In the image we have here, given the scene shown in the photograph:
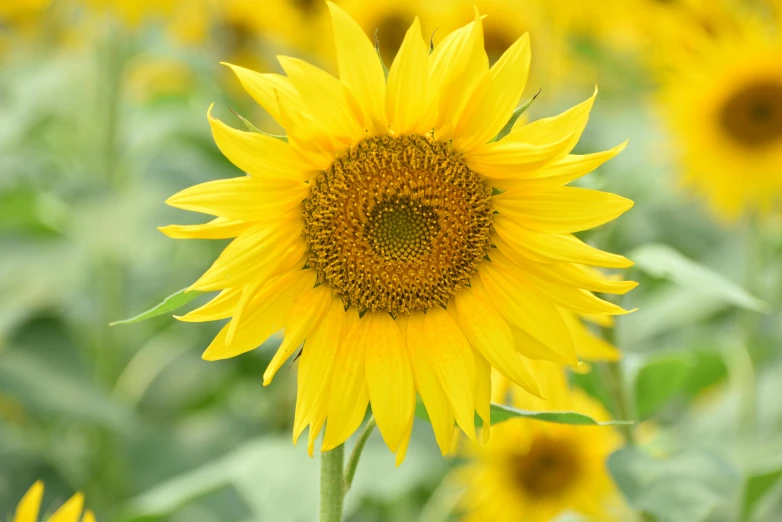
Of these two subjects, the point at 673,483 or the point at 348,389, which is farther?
the point at 673,483

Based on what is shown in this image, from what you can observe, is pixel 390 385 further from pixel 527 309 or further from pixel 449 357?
pixel 527 309

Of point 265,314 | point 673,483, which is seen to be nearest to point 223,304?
point 265,314

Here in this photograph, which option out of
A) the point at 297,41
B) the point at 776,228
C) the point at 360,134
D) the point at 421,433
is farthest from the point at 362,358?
the point at 297,41

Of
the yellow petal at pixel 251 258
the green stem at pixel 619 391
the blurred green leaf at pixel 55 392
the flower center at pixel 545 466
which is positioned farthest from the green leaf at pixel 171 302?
the flower center at pixel 545 466

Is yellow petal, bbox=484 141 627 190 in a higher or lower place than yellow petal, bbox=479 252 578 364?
higher

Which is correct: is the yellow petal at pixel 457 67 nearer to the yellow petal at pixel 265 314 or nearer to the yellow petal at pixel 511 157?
the yellow petal at pixel 511 157

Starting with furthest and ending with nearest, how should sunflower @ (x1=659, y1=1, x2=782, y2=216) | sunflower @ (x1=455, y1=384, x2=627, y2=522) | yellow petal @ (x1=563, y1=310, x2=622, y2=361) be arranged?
sunflower @ (x1=659, y1=1, x2=782, y2=216) < sunflower @ (x1=455, y1=384, x2=627, y2=522) < yellow petal @ (x1=563, y1=310, x2=622, y2=361)

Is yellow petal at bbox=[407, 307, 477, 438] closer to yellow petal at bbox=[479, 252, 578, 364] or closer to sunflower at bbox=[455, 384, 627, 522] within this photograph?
yellow petal at bbox=[479, 252, 578, 364]

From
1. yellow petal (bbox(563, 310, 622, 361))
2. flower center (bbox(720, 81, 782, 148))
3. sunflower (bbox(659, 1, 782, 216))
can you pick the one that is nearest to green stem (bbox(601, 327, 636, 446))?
yellow petal (bbox(563, 310, 622, 361))
